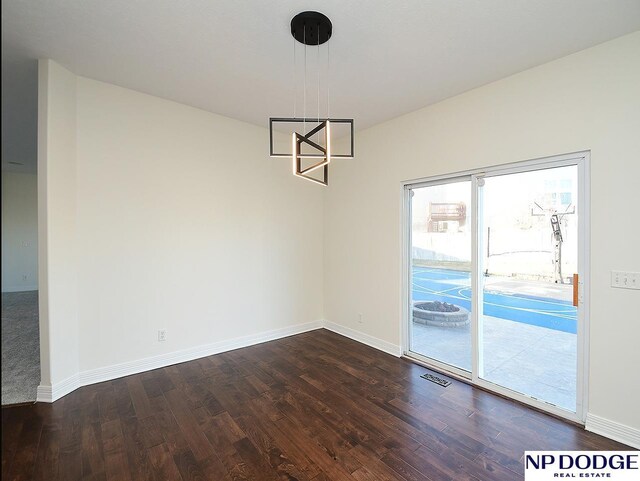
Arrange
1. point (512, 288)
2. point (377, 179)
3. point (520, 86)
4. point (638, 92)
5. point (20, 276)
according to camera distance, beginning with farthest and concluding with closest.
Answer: point (20, 276) → point (377, 179) → point (512, 288) → point (520, 86) → point (638, 92)

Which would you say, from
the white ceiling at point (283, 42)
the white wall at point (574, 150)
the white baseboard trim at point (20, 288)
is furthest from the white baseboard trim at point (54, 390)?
the white baseboard trim at point (20, 288)

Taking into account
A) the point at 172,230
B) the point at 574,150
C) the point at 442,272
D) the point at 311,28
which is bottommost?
the point at 442,272

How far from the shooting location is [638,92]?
2.25 meters

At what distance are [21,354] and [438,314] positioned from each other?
4958 millimetres

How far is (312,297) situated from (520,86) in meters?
3.66

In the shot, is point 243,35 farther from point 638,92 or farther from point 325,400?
point 325,400

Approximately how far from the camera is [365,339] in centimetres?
427

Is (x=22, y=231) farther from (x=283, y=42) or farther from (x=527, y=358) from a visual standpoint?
(x=527, y=358)

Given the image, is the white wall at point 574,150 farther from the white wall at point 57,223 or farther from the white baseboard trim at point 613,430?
the white wall at point 57,223

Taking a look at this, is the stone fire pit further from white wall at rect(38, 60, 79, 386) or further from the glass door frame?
white wall at rect(38, 60, 79, 386)

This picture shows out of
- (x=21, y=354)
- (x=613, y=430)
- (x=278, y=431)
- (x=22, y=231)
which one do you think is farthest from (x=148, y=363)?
(x=22, y=231)

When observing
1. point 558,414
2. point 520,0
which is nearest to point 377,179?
point 520,0

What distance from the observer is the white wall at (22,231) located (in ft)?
21.4

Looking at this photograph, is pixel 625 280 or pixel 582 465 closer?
pixel 582 465
